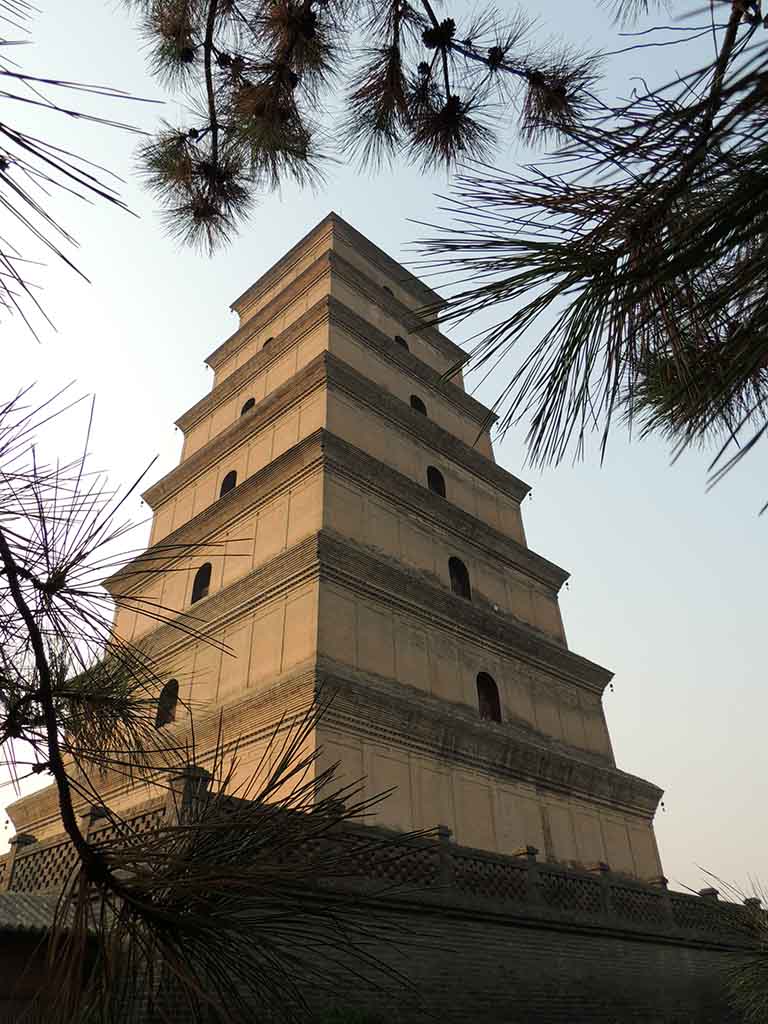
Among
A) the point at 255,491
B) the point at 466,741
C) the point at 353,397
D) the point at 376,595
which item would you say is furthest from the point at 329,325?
the point at 466,741

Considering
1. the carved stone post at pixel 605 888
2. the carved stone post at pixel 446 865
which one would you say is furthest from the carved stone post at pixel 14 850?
the carved stone post at pixel 605 888

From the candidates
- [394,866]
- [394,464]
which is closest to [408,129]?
[394,866]

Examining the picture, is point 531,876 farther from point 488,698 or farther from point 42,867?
point 42,867

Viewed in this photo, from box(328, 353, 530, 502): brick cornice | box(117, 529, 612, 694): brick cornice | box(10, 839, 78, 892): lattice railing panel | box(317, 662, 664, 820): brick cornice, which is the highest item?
box(328, 353, 530, 502): brick cornice

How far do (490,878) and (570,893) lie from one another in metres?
1.61

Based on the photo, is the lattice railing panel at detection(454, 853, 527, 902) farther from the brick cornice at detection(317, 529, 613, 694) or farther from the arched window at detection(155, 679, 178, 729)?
the arched window at detection(155, 679, 178, 729)

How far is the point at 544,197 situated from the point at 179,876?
5.80 feet

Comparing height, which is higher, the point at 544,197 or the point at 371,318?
the point at 371,318

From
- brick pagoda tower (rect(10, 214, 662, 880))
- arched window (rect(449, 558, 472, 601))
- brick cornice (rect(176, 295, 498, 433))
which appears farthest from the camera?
brick cornice (rect(176, 295, 498, 433))

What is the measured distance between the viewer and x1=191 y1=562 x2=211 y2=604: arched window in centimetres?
1387

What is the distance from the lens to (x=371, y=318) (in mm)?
17484

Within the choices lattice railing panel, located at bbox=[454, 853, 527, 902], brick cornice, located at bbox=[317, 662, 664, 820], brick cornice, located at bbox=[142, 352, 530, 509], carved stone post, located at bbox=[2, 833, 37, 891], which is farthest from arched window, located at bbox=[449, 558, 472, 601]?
carved stone post, located at bbox=[2, 833, 37, 891]

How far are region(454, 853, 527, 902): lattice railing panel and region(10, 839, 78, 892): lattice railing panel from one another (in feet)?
13.5

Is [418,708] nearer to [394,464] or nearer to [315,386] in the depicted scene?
[394,464]
